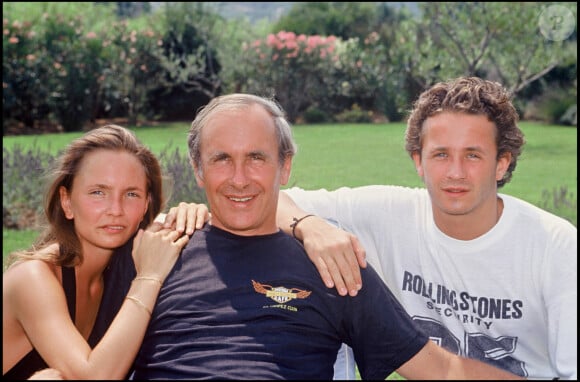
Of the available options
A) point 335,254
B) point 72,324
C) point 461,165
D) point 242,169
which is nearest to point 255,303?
point 335,254

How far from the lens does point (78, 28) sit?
15492 millimetres

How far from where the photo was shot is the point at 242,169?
2.84m

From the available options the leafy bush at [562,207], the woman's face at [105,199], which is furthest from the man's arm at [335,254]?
the leafy bush at [562,207]

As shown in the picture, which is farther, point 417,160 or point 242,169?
point 417,160

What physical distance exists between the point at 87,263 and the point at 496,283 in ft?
5.01

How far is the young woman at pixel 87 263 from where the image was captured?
96.5 inches

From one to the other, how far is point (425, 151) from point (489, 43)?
37.1ft

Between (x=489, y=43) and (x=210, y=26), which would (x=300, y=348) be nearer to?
(x=489, y=43)

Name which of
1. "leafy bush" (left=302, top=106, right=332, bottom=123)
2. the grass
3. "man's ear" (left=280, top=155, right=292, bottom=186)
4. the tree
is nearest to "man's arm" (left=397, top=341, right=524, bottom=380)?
"man's ear" (left=280, top=155, right=292, bottom=186)

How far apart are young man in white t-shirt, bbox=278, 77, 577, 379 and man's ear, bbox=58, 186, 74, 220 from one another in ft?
2.68

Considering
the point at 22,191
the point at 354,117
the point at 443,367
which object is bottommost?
the point at 354,117

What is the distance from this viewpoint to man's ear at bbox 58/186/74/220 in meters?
2.86

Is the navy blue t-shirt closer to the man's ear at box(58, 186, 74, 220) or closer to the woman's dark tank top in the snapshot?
the woman's dark tank top

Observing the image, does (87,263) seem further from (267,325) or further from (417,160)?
(417,160)
